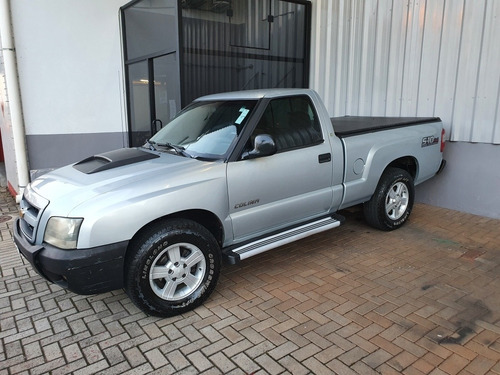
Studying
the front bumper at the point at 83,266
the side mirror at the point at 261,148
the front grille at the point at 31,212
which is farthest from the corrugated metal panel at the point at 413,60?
the front grille at the point at 31,212

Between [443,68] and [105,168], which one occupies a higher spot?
[443,68]

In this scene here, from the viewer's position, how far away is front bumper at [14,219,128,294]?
2.89 m

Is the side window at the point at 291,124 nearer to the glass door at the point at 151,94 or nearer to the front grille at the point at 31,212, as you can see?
the front grille at the point at 31,212

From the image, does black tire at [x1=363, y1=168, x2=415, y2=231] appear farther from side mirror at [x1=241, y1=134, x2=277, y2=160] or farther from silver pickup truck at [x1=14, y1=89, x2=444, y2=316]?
side mirror at [x1=241, y1=134, x2=277, y2=160]

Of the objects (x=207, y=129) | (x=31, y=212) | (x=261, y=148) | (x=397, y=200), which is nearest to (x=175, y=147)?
(x=207, y=129)

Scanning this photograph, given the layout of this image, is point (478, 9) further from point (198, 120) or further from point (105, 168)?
point (105, 168)

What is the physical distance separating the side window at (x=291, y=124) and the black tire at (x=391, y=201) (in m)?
1.34

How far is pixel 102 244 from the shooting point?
2934mm

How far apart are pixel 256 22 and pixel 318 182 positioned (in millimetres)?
4530

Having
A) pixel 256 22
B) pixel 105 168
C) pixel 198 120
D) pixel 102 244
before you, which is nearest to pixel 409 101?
pixel 256 22

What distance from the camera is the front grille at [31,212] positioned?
10.5 feet

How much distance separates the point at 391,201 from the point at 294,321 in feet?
A: 8.72

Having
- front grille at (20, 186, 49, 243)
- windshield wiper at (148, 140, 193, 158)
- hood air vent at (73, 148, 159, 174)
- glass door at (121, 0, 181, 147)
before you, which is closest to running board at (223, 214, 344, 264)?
windshield wiper at (148, 140, 193, 158)

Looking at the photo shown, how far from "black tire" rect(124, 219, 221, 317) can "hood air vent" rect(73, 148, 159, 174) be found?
0.81m
